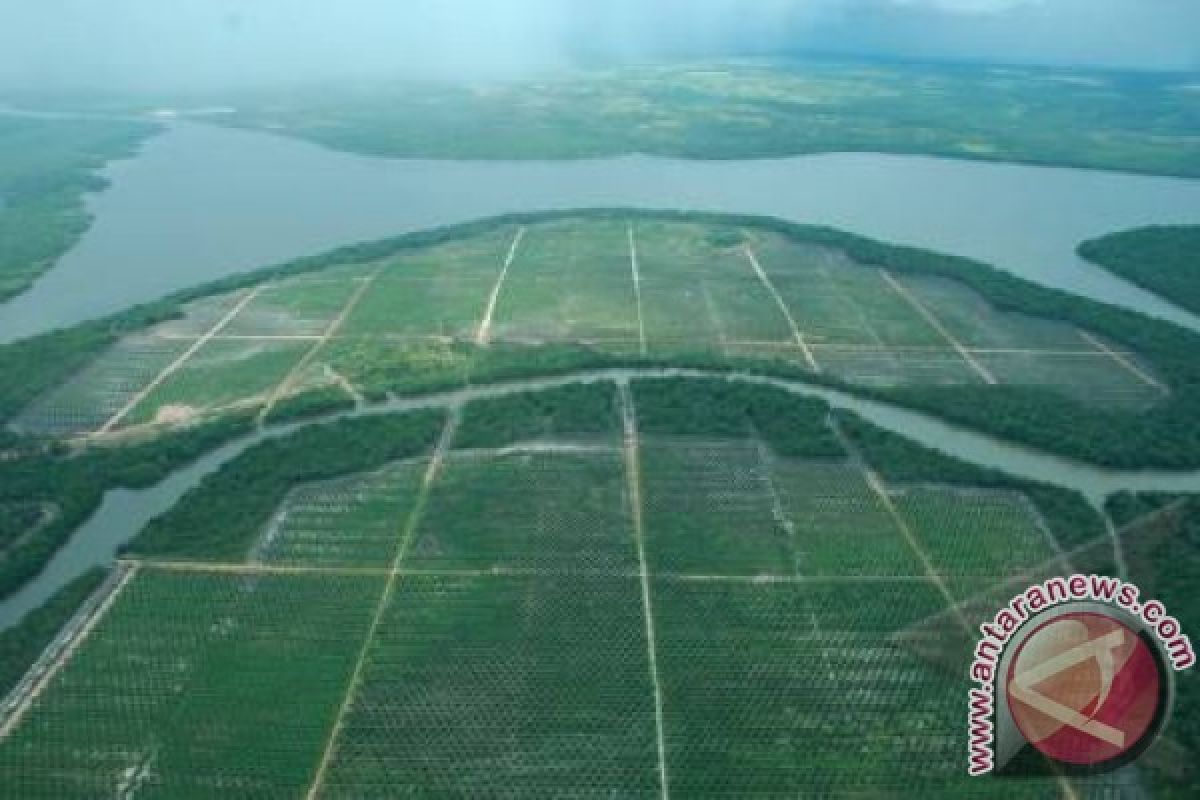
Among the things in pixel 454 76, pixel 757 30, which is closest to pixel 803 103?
pixel 454 76

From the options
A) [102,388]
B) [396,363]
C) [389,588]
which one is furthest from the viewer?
[396,363]

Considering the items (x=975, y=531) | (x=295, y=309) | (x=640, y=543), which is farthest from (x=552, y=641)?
(x=295, y=309)

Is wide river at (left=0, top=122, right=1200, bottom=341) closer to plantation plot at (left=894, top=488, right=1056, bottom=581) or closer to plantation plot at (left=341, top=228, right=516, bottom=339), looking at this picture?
plantation plot at (left=341, top=228, right=516, bottom=339)

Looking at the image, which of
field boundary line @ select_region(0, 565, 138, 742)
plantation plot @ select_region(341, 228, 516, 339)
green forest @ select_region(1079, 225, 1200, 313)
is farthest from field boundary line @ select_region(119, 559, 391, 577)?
green forest @ select_region(1079, 225, 1200, 313)

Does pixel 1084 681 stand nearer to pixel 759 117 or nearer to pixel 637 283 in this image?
pixel 637 283

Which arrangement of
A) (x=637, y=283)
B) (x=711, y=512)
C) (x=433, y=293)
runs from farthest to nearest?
(x=637, y=283), (x=433, y=293), (x=711, y=512)

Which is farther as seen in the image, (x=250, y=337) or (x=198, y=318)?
(x=198, y=318)
